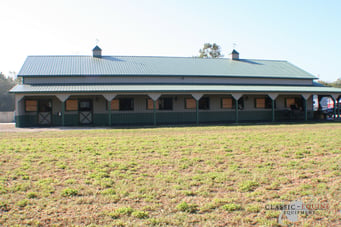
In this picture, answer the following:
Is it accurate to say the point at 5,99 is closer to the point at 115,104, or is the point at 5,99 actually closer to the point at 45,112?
the point at 45,112

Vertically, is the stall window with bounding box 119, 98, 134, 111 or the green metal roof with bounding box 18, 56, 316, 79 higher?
the green metal roof with bounding box 18, 56, 316, 79

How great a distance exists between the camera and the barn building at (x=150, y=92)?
882 inches

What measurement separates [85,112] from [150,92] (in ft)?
17.7

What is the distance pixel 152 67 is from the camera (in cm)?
2719

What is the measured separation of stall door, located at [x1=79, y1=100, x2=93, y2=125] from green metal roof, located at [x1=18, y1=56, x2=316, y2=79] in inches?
97.5

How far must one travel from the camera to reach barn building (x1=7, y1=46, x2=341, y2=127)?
2239 cm

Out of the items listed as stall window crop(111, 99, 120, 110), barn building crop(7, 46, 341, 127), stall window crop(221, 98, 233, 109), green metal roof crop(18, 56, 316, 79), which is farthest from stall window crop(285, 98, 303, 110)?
stall window crop(111, 99, 120, 110)

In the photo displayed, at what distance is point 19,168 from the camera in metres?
7.97

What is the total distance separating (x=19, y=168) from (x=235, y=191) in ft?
17.7

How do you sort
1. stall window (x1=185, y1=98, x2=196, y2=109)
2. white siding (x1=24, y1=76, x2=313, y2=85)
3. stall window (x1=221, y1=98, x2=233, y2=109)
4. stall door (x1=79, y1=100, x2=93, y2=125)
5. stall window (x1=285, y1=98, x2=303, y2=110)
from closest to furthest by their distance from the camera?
stall door (x1=79, y1=100, x2=93, y2=125)
white siding (x1=24, y1=76, x2=313, y2=85)
stall window (x1=185, y1=98, x2=196, y2=109)
stall window (x1=221, y1=98, x2=233, y2=109)
stall window (x1=285, y1=98, x2=303, y2=110)

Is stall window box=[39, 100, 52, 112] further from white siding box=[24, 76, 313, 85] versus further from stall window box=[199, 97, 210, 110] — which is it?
stall window box=[199, 97, 210, 110]

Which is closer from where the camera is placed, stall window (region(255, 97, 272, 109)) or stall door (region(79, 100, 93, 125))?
stall door (region(79, 100, 93, 125))

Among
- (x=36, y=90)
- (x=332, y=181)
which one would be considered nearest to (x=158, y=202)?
(x=332, y=181)

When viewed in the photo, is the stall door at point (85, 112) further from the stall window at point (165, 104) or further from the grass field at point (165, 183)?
the grass field at point (165, 183)
